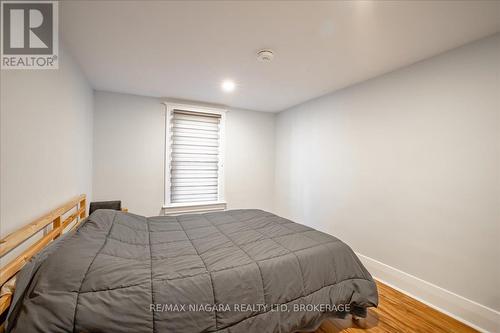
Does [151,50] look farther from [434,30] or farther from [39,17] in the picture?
[434,30]

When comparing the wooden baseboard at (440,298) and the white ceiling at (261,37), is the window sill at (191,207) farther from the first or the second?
the wooden baseboard at (440,298)

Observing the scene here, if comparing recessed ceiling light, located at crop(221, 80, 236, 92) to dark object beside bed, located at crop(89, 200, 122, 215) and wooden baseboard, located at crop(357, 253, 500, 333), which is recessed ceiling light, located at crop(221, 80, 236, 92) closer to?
dark object beside bed, located at crop(89, 200, 122, 215)

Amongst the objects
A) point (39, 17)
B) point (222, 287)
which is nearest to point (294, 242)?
point (222, 287)

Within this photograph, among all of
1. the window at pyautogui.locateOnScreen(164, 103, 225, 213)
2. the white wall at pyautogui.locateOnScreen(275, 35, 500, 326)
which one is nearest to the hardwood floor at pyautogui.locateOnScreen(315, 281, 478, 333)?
the white wall at pyautogui.locateOnScreen(275, 35, 500, 326)

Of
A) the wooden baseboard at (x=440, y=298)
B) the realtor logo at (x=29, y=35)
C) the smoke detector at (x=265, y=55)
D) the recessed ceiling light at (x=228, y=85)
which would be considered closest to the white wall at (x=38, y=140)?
the realtor logo at (x=29, y=35)

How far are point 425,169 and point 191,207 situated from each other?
10.6 ft

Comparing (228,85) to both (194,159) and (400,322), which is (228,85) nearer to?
(194,159)

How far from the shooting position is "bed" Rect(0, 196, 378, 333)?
954 millimetres

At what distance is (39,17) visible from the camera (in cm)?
140

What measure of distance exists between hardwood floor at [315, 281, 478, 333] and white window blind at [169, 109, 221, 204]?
2607 mm

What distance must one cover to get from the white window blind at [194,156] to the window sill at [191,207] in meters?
0.08

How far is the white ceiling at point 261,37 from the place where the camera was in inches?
55.7

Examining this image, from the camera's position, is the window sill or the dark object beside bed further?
the window sill

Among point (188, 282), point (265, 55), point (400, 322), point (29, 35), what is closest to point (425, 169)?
point (400, 322)
